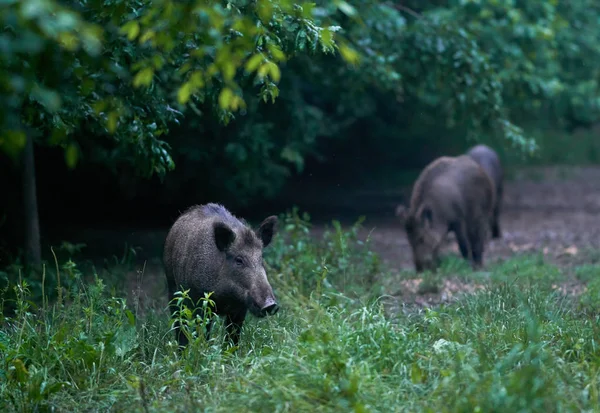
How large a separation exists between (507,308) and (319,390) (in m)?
2.69

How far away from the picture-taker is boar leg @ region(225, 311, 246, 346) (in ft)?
20.7

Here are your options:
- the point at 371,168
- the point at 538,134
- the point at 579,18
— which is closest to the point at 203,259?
the point at 579,18

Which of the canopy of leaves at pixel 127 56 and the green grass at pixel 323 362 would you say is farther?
the green grass at pixel 323 362

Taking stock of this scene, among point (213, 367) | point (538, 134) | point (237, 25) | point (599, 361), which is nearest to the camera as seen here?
point (237, 25)

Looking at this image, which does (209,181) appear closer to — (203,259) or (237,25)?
(203,259)

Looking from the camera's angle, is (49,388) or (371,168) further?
(371,168)

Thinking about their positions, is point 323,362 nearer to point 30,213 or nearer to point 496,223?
point 30,213

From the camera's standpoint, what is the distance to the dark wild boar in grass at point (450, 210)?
37.8ft

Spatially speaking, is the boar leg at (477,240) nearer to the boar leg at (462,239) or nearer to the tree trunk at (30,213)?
the boar leg at (462,239)

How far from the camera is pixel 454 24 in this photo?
443 inches

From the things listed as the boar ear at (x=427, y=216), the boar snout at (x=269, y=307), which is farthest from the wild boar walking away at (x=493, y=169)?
the boar snout at (x=269, y=307)

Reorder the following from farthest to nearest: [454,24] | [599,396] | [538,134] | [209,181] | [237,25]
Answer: [538,134]
[209,181]
[454,24]
[599,396]
[237,25]

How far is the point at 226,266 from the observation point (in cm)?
643

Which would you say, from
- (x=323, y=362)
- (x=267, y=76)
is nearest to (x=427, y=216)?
(x=267, y=76)
